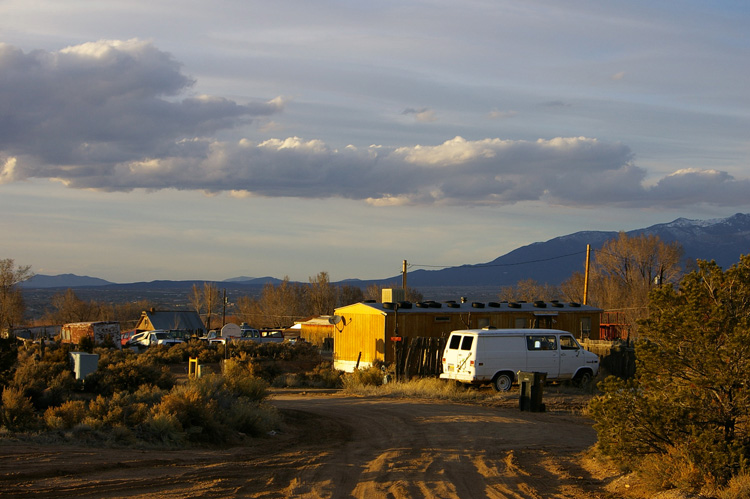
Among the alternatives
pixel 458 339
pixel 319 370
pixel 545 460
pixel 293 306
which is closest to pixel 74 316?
pixel 293 306

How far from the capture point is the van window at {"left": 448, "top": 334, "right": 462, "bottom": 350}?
22.3 metres

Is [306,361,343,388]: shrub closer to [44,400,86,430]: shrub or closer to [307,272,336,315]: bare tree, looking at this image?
[44,400,86,430]: shrub

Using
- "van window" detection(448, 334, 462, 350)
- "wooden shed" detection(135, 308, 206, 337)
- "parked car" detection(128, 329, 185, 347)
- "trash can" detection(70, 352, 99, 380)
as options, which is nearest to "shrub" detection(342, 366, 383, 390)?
"van window" detection(448, 334, 462, 350)

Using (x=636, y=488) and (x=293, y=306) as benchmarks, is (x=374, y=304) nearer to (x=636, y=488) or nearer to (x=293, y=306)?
(x=636, y=488)

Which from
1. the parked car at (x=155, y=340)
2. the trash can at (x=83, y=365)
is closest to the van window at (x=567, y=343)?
the trash can at (x=83, y=365)

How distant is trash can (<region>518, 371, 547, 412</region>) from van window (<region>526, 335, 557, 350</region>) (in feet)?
14.0

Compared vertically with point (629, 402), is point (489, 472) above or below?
below

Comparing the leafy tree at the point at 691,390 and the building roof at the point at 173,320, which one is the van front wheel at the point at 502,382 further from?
the building roof at the point at 173,320

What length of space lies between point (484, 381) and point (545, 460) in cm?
1035

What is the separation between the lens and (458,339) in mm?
22375

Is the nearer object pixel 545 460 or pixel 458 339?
pixel 545 460

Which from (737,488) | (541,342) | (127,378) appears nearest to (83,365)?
(127,378)

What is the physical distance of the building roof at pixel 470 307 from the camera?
93.5 ft

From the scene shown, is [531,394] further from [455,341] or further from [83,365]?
[83,365]
